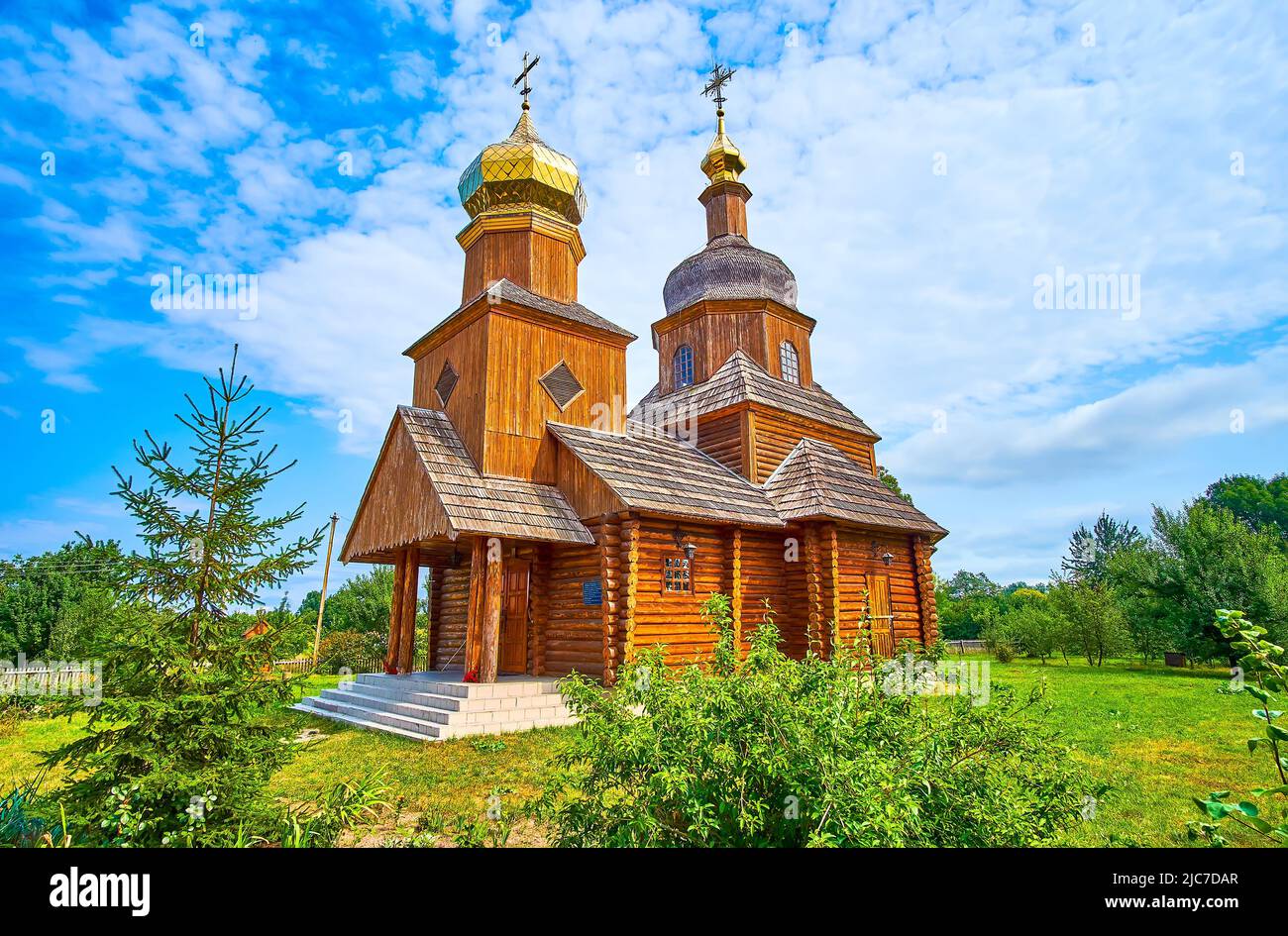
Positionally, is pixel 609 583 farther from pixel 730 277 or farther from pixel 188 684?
pixel 730 277

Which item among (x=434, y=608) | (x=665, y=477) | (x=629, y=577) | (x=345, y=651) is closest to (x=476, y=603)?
(x=629, y=577)

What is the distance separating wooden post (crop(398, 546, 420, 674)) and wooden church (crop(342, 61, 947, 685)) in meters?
0.05

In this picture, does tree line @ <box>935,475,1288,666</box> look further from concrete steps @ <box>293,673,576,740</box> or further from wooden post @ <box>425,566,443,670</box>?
wooden post @ <box>425,566,443,670</box>

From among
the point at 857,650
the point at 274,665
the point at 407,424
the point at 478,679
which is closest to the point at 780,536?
the point at 478,679

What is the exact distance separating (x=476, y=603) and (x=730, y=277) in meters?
13.4

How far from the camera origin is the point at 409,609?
1444cm

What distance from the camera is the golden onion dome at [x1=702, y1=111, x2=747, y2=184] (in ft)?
74.4

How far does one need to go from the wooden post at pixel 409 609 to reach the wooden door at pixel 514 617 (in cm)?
193

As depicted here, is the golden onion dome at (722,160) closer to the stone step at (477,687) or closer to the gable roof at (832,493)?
the gable roof at (832,493)

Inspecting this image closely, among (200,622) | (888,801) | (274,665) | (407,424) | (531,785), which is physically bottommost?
(531,785)
